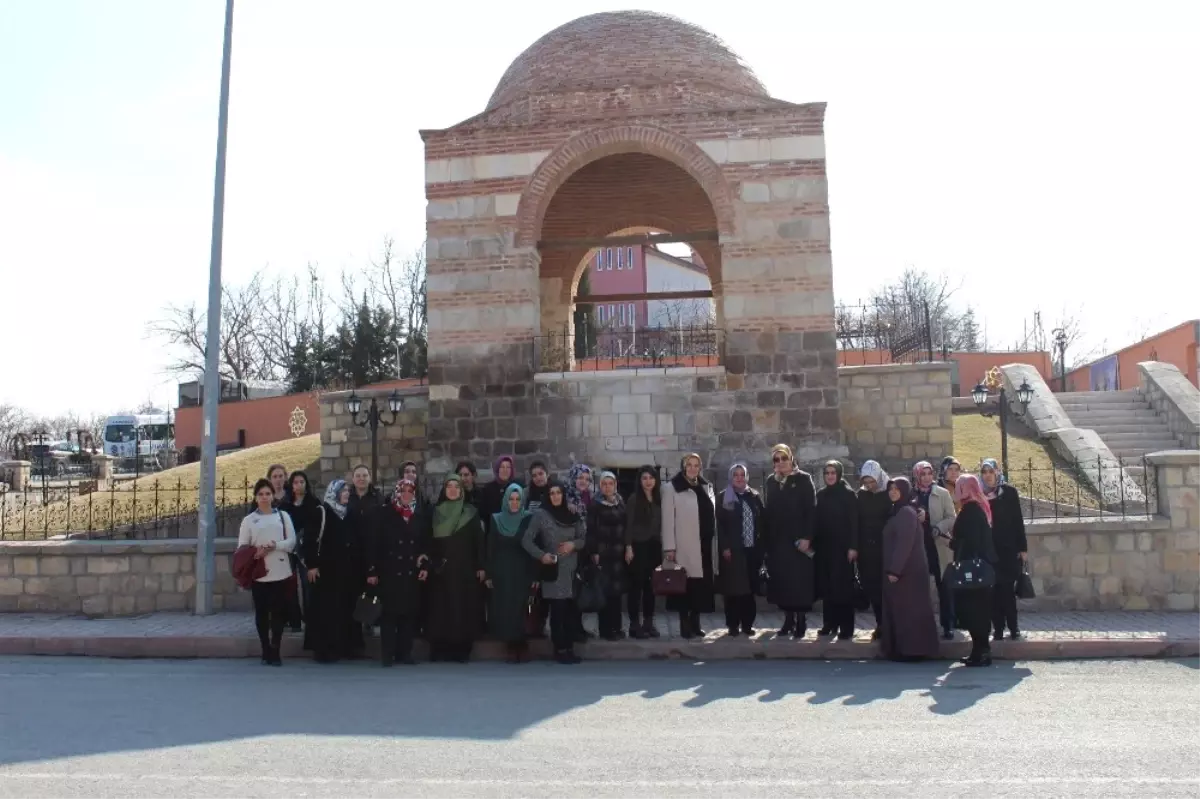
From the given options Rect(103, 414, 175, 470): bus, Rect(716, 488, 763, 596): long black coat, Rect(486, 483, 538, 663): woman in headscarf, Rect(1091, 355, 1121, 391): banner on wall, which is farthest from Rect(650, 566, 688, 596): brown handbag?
Rect(103, 414, 175, 470): bus

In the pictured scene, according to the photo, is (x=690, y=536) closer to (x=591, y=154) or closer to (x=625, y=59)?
(x=591, y=154)

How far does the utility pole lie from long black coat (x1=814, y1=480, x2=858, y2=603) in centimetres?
605

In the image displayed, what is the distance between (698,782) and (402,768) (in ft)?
4.96

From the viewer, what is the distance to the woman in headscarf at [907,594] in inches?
311

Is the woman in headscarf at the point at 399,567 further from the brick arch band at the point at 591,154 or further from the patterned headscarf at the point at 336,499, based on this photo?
the brick arch band at the point at 591,154

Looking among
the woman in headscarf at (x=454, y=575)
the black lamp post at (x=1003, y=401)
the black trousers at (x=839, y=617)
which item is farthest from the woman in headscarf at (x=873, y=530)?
the black lamp post at (x=1003, y=401)

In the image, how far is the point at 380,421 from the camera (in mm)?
15195

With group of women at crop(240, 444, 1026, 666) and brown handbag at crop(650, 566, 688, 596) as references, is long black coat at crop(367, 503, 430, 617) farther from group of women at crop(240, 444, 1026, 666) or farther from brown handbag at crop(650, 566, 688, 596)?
brown handbag at crop(650, 566, 688, 596)

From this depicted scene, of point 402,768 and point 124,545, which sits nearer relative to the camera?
point 402,768

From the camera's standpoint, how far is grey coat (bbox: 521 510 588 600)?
8.17 metres

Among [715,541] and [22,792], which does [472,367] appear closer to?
[715,541]

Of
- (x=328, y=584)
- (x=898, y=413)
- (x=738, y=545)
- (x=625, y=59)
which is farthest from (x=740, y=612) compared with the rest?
(x=625, y=59)

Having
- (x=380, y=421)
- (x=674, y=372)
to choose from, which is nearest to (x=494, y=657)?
(x=674, y=372)

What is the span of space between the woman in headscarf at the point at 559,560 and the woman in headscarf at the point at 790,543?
1732 millimetres
